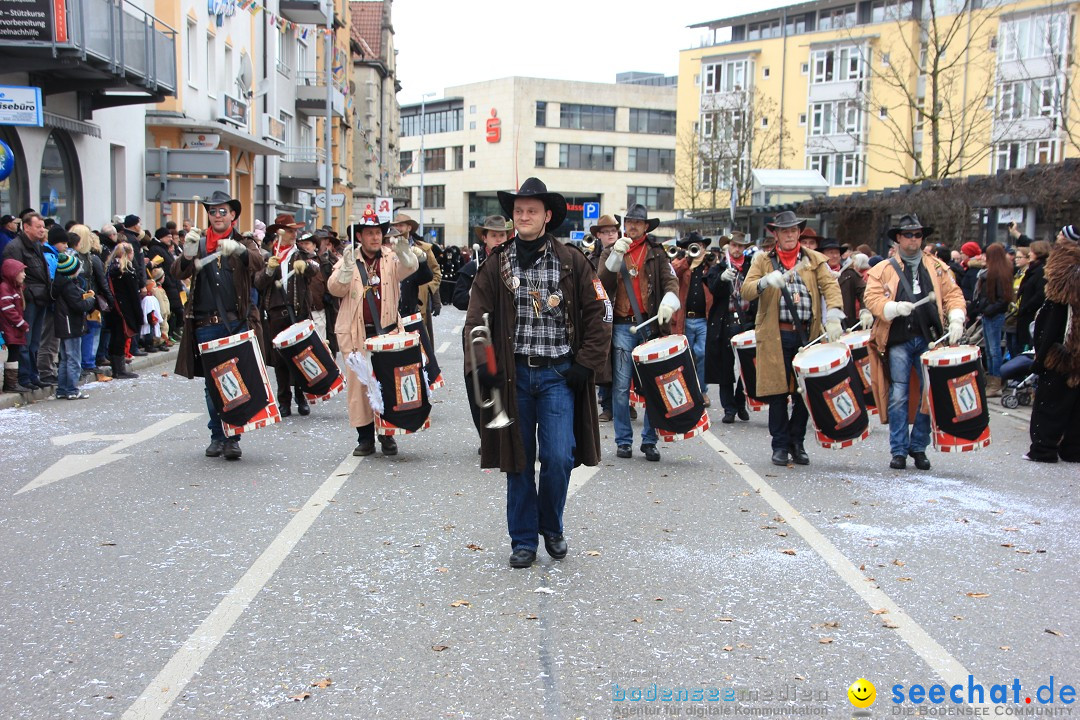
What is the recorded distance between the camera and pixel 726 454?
31.0 feet

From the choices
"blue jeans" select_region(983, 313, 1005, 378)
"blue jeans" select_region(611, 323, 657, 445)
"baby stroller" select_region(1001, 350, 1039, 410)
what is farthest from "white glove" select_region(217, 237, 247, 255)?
"blue jeans" select_region(983, 313, 1005, 378)

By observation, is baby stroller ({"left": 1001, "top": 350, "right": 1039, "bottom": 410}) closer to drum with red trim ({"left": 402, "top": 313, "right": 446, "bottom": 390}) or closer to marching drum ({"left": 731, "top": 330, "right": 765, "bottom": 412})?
marching drum ({"left": 731, "top": 330, "right": 765, "bottom": 412})

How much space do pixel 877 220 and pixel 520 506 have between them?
65.1 feet

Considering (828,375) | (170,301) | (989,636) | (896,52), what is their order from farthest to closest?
1. (896,52)
2. (170,301)
3. (828,375)
4. (989,636)

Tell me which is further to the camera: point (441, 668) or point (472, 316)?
point (472, 316)

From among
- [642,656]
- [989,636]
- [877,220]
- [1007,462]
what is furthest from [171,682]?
[877,220]

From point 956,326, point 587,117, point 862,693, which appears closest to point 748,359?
point 956,326

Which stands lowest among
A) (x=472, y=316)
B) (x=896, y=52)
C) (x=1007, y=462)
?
(x=1007, y=462)

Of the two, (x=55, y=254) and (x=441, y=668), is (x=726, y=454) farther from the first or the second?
(x=55, y=254)

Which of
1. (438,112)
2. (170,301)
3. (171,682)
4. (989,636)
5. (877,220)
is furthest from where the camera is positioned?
(438,112)

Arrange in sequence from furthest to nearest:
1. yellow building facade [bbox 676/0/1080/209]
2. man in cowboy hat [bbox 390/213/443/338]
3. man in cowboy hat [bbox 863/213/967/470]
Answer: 1. yellow building facade [bbox 676/0/1080/209]
2. man in cowboy hat [bbox 390/213/443/338]
3. man in cowboy hat [bbox 863/213/967/470]

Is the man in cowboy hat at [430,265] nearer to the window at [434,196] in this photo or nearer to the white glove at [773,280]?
the white glove at [773,280]

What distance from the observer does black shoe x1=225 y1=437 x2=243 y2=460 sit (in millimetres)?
8844

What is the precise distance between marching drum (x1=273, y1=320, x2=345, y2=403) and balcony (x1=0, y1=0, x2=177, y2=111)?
381 inches
